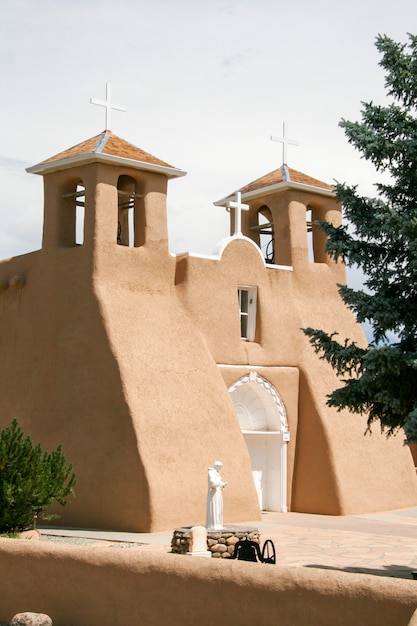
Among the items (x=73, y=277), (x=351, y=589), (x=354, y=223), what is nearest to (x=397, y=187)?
(x=354, y=223)

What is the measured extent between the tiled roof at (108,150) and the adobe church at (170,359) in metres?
0.07

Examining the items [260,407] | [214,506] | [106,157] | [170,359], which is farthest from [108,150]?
[214,506]

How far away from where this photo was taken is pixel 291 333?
21.5 meters

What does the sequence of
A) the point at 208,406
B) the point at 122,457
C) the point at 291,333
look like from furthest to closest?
1. the point at 291,333
2. the point at 208,406
3. the point at 122,457

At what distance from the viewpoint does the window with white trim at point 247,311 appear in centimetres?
2122

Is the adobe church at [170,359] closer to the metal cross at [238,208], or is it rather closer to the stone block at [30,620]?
the metal cross at [238,208]

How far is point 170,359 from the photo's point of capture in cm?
1866

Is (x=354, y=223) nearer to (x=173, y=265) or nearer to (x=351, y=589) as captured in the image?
(x=351, y=589)

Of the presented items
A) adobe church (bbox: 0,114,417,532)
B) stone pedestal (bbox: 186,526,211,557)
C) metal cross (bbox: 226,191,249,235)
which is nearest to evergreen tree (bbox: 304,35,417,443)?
stone pedestal (bbox: 186,526,211,557)

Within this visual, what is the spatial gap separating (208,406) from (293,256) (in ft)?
17.9

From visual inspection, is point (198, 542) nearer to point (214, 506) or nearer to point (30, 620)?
point (214, 506)

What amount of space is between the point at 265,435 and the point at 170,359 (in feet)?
13.1

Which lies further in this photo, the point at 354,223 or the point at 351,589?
the point at 354,223

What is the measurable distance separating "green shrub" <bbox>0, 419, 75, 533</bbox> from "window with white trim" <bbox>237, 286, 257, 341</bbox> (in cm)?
765
